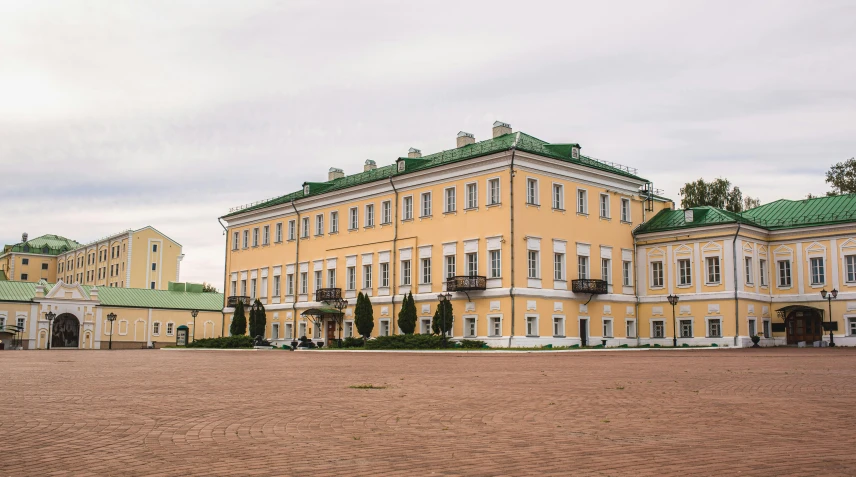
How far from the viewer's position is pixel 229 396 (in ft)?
42.9

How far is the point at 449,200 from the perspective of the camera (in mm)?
49219

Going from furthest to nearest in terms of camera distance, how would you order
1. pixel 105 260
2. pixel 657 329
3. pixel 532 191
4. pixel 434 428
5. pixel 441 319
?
pixel 105 260, pixel 657 329, pixel 532 191, pixel 441 319, pixel 434 428

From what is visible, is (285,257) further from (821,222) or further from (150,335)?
(821,222)

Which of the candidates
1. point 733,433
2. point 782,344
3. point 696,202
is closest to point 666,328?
point 782,344

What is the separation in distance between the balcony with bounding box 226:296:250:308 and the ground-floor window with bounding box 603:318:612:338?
30216mm

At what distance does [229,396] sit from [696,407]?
7248 mm

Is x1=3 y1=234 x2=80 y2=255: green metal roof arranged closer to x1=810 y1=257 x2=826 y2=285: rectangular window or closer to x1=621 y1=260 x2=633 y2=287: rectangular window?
x1=621 y1=260 x2=633 y2=287: rectangular window

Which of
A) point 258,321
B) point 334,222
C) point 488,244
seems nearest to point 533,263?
point 488,244

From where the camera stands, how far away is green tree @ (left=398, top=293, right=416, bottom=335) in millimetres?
47625

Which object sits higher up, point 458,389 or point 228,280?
point 228,280

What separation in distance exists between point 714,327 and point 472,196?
639 inches

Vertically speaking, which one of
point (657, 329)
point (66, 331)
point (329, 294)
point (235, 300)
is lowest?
point (66, 331)

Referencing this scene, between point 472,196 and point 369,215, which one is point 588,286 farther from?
point 369,215

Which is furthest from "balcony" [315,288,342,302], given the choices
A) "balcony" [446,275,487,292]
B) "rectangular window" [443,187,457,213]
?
"balcony" [446,275,487,292]
